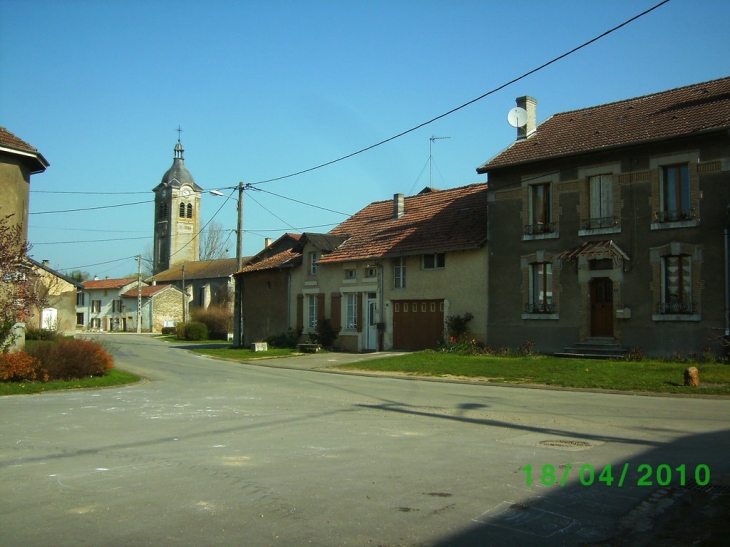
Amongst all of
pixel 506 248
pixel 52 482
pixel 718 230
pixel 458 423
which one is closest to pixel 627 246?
pixel 718 230

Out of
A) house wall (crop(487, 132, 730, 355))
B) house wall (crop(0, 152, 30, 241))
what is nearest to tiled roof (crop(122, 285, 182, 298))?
house wall (crop(0, 152, 30, 241))

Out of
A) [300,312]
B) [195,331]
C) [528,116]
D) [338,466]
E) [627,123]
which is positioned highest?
[528,116]

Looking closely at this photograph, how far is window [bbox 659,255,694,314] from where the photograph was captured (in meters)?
22.6

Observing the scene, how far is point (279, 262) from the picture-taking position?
3738 centimetres

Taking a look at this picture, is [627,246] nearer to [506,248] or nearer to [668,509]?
[506,248]

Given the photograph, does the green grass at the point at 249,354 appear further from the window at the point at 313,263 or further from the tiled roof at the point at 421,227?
the tiled roof at the point at 421,227

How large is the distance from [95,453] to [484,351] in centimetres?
1954

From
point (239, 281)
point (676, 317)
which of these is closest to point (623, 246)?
point (676, 317)

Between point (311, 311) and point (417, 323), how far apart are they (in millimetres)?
7305

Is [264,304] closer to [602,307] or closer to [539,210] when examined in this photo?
[539,210]

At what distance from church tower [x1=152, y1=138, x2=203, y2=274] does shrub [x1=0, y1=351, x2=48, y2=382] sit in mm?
88933

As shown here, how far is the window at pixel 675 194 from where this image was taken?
22.8 m

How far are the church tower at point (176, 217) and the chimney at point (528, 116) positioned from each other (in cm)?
8251

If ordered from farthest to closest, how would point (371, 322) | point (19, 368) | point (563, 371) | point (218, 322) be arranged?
1. point (218, 322)
2. point (371, 322)
3. point (563, 371)
4. point (19, 368)
